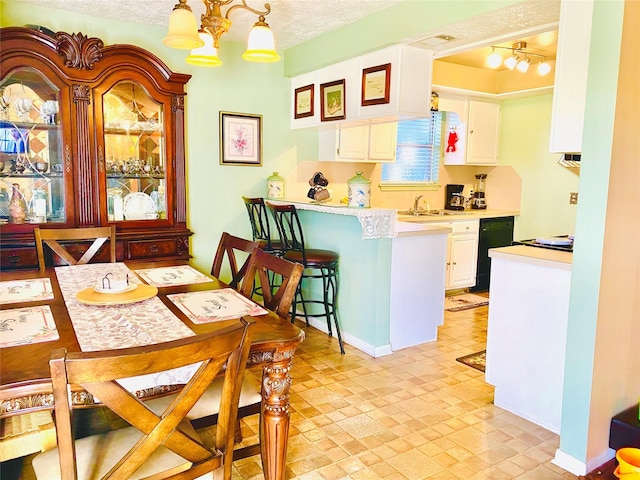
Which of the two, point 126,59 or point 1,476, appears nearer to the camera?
point 1,476

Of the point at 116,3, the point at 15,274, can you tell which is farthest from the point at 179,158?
the point at 15,274

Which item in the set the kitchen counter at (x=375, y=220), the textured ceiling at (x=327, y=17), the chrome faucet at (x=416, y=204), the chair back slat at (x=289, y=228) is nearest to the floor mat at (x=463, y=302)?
the chrome faucet at (x=416, y=204)

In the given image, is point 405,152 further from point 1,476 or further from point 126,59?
point 1,476

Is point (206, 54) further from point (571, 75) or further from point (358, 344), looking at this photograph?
point (358, 344)

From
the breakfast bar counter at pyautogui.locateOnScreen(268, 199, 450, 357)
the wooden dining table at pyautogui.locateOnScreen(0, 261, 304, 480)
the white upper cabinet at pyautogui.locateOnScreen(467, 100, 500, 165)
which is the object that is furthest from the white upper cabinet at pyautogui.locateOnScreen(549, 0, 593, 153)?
the white upper cabinet at pyautogui.locateOnScreen(467, 100, 500, 165)

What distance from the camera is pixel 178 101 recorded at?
142 inches

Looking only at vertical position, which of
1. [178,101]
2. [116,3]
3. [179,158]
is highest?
[116,3]

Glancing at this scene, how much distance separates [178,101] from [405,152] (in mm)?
2613

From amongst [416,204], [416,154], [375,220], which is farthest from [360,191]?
[416,154]

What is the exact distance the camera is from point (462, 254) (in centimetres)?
503

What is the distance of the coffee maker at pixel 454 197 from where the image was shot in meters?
5.54

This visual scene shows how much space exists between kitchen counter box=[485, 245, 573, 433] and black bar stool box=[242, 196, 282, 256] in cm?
167

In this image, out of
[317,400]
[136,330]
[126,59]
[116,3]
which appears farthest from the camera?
[126,59]

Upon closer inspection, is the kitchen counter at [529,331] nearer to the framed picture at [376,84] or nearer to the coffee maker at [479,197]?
the framed picture at [376,84]
